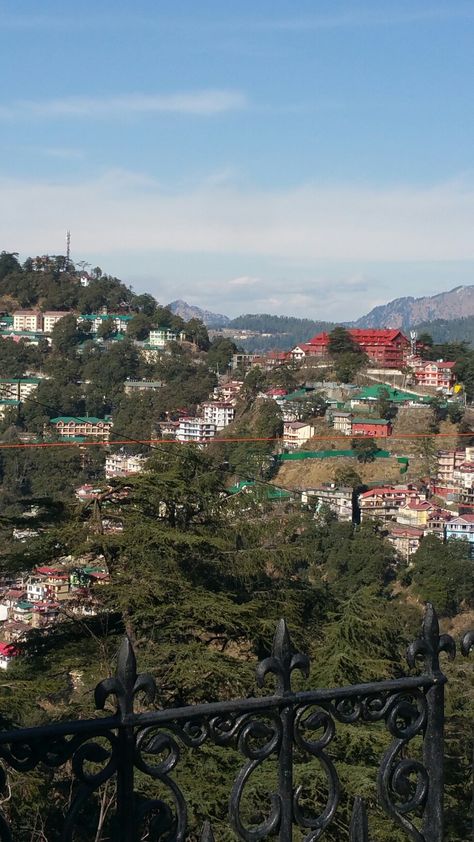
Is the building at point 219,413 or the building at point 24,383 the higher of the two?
the building at point 24,383

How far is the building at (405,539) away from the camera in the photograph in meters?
28.5

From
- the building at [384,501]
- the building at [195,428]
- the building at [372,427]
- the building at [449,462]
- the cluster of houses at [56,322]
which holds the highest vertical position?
the cluster of houses at [56,322]

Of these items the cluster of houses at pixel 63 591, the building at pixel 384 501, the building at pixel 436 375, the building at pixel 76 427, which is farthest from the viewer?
the building at pixel 436 375

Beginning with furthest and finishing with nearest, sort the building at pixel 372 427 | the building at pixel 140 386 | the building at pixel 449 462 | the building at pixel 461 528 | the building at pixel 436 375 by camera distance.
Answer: the building at pixel 140 386 → the building at pixel 436 375 → the building at pixel 372 427 → the building at pixel 449 462 → the building at pixel 461 528

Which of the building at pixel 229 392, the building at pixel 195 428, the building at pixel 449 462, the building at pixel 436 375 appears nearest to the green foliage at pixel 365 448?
the building at pixel 449 462

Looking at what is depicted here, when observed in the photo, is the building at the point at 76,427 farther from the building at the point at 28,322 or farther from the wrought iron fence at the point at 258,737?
the wrought iron fence at the point at 258,737

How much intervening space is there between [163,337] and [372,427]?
18.3m

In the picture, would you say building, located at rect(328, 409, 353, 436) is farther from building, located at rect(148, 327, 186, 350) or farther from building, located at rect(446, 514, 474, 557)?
building, located at rect(148, 327, 186, 350)

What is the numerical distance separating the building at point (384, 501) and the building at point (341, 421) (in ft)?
22.9

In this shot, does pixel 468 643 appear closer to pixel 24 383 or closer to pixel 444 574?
pixel 444 574

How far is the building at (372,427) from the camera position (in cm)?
4075

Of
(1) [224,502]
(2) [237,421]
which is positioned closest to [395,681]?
(1) [224,502]

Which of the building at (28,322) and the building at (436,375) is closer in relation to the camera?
the building at (436,375)

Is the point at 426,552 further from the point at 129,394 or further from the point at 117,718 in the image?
the point at 117,718
